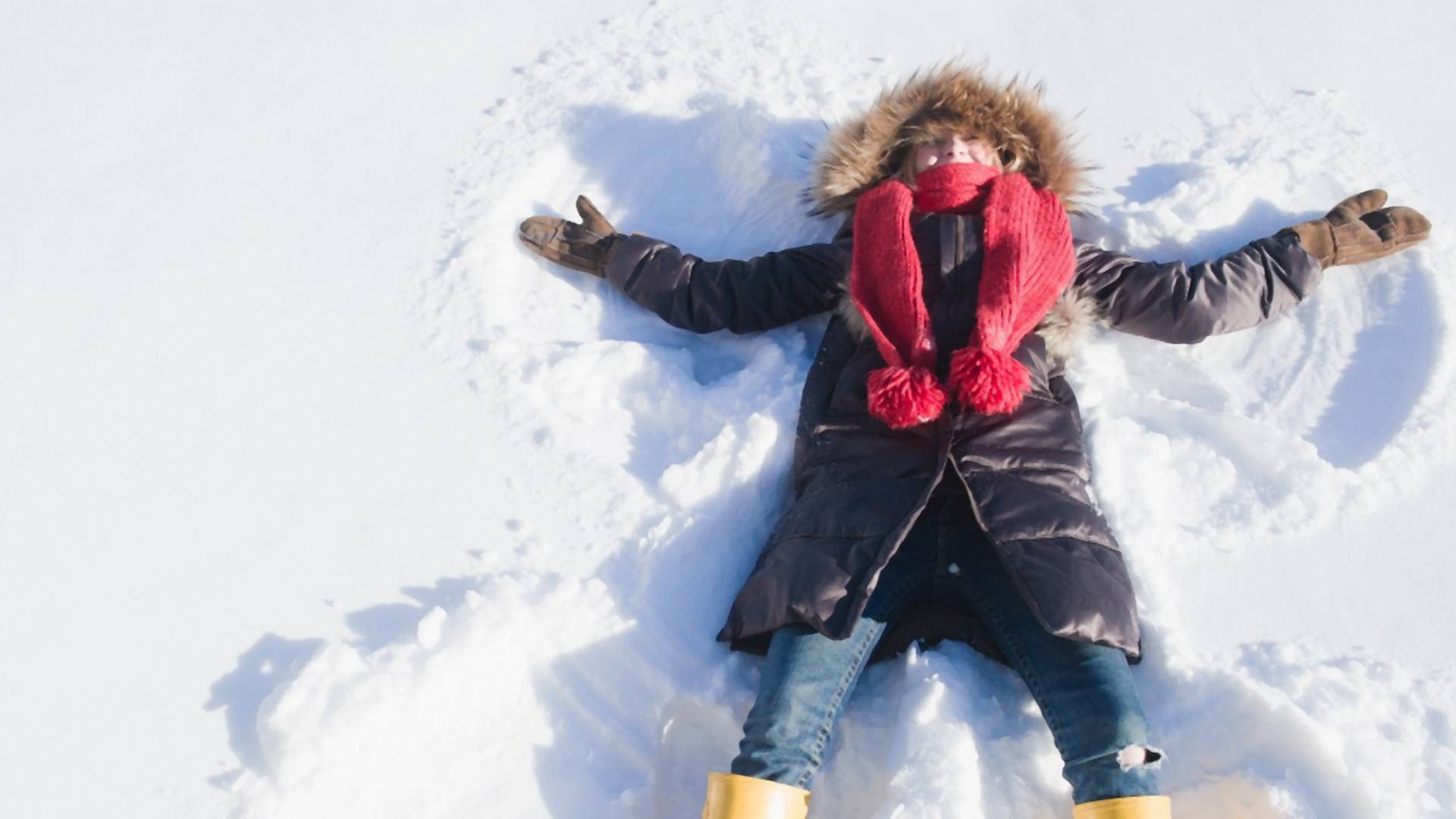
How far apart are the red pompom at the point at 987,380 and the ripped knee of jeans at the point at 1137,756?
517 millimetres

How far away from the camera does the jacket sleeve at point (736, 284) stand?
78.7 inches

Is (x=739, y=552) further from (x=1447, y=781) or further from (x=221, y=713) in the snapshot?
(x=1447, y=781)

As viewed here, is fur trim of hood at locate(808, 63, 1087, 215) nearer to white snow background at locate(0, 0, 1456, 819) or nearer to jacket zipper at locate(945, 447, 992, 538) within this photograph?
white snow background at locate(0, 0, 1456, 819)

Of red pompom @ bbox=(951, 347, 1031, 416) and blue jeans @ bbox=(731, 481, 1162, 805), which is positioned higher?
red pompom @ bbox=(951, 347, 1031, 416)

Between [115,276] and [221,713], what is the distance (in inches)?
38.2

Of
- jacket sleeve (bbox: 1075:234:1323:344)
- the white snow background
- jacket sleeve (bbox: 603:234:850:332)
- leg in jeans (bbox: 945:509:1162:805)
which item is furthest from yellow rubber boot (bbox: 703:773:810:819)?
jacket sleeve (bbox: 1075:234:1323:344)

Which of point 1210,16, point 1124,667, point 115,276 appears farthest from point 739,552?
point 1210,16

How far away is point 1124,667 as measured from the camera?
1.52m

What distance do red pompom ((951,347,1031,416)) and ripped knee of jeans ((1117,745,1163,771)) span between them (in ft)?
1.70

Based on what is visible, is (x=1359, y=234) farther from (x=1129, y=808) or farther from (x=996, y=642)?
(x=1129, y=808)

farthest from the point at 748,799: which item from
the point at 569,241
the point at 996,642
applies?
the point at 569,241

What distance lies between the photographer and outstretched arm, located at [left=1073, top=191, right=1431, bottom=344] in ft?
6.23

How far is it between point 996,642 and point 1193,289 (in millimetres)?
756

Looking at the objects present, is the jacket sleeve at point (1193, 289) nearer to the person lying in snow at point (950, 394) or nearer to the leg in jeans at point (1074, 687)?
the person lying in snow at point (950, 394)
